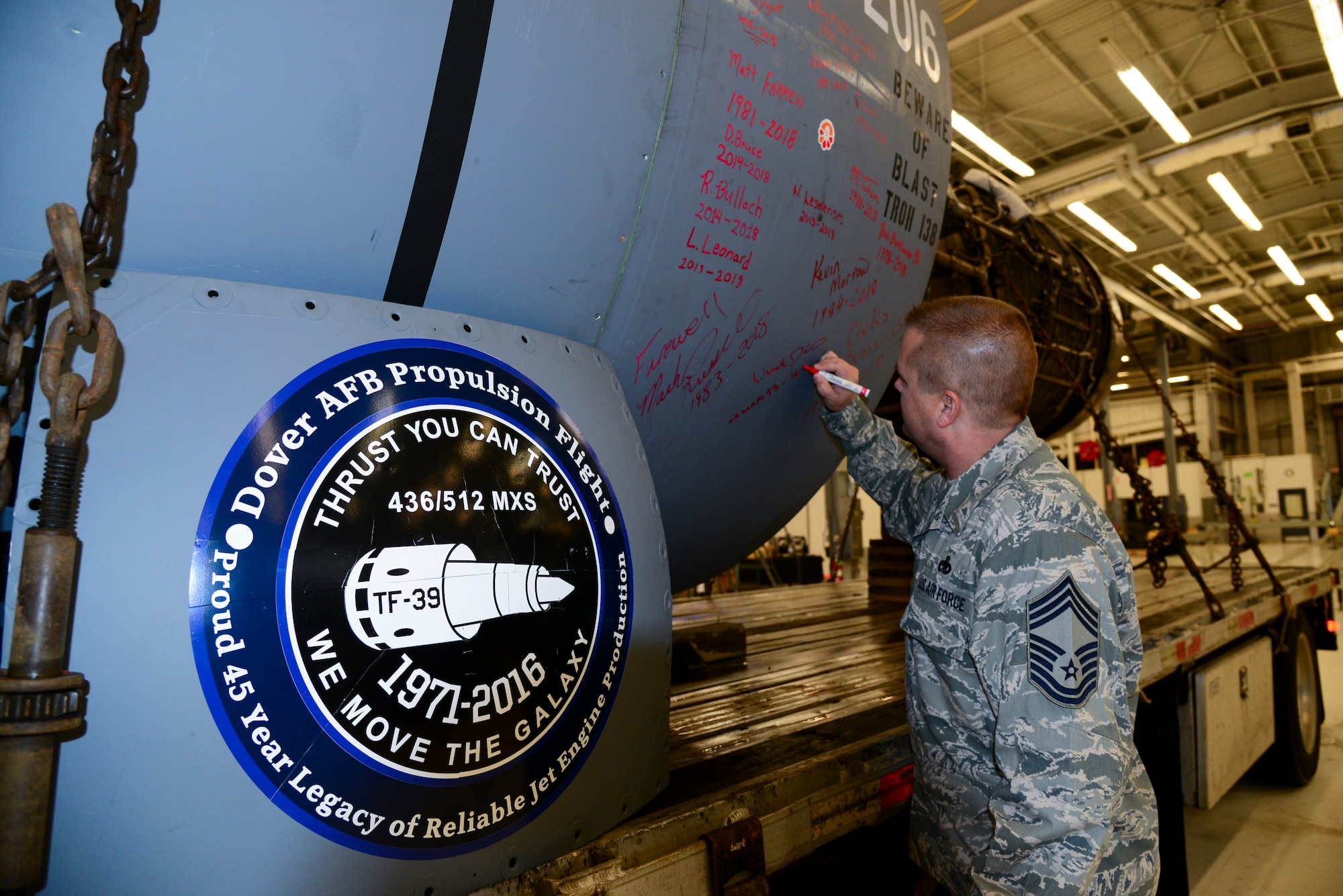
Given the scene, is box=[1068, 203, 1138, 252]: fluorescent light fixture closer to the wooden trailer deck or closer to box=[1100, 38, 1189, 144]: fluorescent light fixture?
box=[1100, 38, 1189, 144]: fluorescent light fixture

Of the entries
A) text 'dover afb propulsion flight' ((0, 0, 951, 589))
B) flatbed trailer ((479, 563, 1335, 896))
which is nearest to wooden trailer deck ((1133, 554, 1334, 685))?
flatbed trailer ((479, 563, 1335, 896))

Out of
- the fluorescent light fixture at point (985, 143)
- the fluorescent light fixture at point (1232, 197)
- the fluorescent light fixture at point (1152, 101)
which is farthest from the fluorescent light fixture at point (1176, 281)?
the fluorescent light fixture at point (985, 143)

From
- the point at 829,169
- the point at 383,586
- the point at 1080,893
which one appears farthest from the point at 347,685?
the point at 829,169

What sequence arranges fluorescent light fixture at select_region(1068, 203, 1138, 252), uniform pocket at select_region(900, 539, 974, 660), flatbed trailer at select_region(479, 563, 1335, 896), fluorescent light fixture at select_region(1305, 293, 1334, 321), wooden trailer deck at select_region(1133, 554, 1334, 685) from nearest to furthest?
flatbed trailer at select_region(479, 563, 1335, 896)
uniform pocket at select_region(900, 539, 974, 660)
wooden trailer deck at select_region(1133, 554, 1334, 685)
fluorescent light fixture at select_region(1068, 203, 1138, 252)
fluorescent light fixture at select_region(1305, 293, 1334, 321)

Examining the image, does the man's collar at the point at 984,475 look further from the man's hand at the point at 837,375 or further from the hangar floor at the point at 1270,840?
the hangar floor at the point at 1270,840

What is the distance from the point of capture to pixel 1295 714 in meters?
4.84

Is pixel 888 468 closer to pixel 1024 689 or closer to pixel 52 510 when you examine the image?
pixel 1024 689

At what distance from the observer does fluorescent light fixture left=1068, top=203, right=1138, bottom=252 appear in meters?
12.2

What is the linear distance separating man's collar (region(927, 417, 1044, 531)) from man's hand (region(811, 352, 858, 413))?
1.04 ft

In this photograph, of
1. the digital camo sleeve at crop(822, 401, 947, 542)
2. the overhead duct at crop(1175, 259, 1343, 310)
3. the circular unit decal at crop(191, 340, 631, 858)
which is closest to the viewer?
the circular unit decal at crop(191, 340, 631, 858)

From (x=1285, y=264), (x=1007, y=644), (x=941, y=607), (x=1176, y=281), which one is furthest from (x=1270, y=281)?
(x=1007, y=644)

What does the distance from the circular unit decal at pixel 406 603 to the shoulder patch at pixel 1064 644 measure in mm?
745

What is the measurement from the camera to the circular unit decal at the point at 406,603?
2.83ft

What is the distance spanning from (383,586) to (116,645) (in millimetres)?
266
